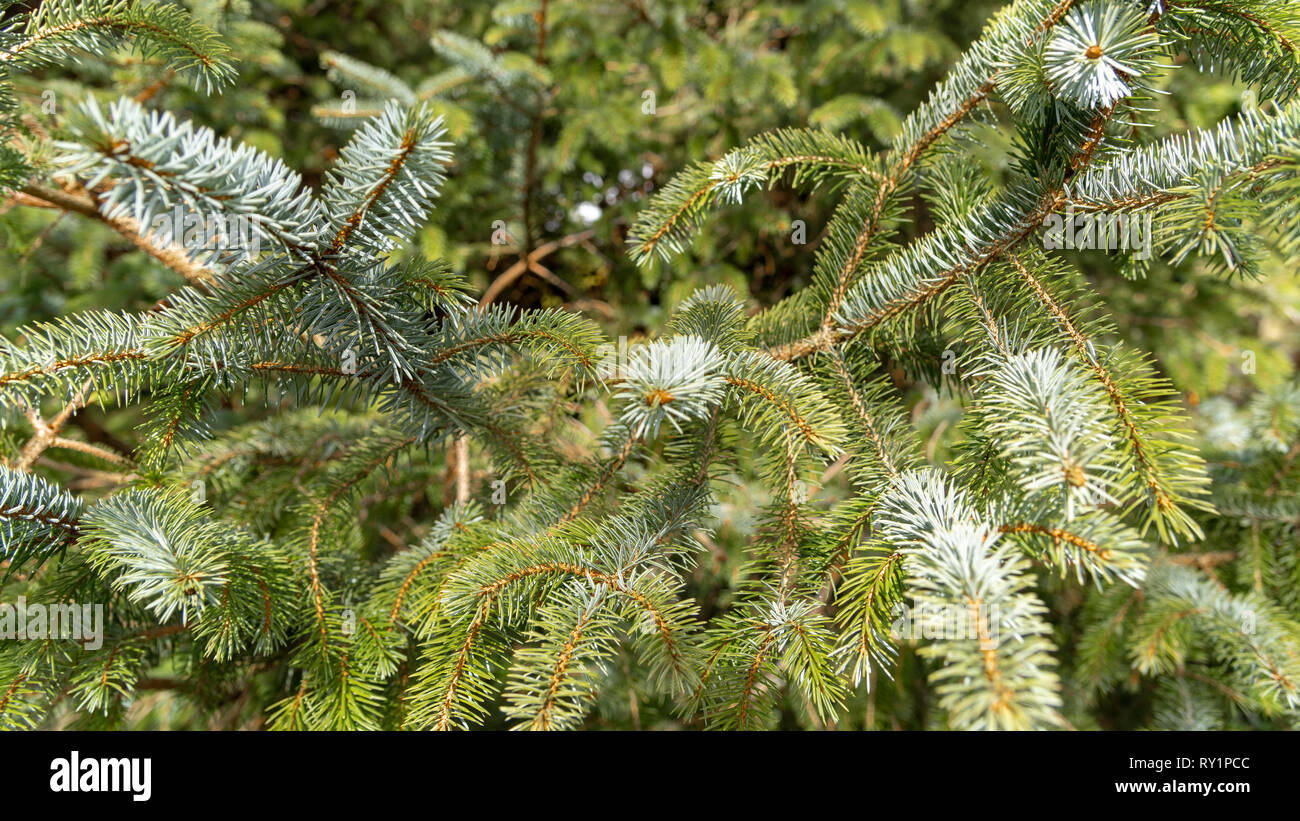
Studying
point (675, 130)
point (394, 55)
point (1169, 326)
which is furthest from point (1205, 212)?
point (394, 55)

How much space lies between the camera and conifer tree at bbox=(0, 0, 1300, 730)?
1.82ft

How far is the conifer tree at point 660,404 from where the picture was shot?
554mm

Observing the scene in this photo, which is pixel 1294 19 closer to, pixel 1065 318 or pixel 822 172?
pixel 1065 318

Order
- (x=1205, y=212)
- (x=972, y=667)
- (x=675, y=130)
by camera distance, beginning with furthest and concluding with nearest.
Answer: (x=675, y=130) → (x=1205, y=212) → (x=972, y=667)

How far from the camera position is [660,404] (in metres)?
0.57

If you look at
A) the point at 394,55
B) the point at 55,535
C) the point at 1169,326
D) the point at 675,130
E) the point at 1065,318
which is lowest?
the point at 55,535

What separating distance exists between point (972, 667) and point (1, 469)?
35.4 inches

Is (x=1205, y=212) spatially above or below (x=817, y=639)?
above

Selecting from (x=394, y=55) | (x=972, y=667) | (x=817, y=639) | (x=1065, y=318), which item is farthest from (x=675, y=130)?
(x=972, y=667)

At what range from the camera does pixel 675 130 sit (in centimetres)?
189
